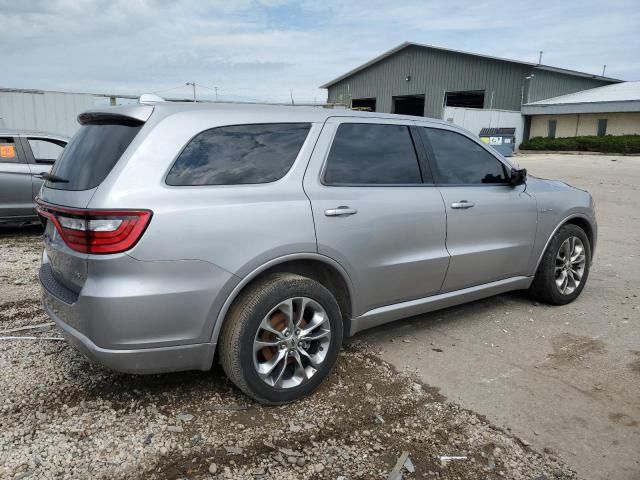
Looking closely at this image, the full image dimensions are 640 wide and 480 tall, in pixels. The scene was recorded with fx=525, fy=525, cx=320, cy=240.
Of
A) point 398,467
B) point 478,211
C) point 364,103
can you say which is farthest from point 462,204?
point 364,103

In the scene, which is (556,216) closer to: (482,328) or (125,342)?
(482,328)

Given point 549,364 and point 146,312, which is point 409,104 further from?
point 146,312

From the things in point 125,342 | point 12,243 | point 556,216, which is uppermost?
point 556,216

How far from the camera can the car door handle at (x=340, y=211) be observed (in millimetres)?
3158

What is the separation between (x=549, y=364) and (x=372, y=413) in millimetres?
1502

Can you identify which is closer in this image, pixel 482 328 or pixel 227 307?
pixel 227 307

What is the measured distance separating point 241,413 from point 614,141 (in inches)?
1175

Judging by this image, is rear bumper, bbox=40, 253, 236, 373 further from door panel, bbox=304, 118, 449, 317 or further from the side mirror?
the side mirror

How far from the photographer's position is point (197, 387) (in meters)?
3.29

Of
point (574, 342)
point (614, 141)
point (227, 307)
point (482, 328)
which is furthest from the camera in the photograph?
point (614, 141)

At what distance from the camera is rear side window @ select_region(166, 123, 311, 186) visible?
2.78m

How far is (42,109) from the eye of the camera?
42.3ft

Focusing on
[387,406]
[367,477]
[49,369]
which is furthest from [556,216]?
[49,369]

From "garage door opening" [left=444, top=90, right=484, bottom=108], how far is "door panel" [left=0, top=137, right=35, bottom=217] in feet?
104
